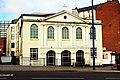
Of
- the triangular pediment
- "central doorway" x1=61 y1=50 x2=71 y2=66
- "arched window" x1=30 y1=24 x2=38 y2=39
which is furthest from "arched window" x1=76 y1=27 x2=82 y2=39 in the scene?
"arched window" x1=30 y1=24 x2=38 y2=39

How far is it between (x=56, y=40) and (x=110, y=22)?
2177cm

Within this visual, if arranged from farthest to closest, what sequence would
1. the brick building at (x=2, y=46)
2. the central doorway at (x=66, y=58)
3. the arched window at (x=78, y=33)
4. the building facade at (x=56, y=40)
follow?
the brick building at (x=2, y=46), the arched window at (x=78, y=33), the central doorway at (x=66, y=58), the building facade at (x=56, y=40)

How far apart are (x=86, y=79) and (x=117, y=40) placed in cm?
5158

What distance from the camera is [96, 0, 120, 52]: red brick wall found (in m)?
70.7

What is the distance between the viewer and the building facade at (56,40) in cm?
5275

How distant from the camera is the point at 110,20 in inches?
2832

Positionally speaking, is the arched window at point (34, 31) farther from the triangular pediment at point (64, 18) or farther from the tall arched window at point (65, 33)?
the tall arched window at point (65, 33)

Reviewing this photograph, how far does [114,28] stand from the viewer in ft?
236

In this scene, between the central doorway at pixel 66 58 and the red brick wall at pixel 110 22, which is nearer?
the central doorway at pixel 66 58

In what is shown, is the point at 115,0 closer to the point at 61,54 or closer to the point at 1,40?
the point at 61,54

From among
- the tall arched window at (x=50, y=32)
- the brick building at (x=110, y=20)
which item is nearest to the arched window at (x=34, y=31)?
the tall arched window at (x=50, y=32)

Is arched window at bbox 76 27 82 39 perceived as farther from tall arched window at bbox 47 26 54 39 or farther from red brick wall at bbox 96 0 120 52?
red brick wall at bbox 96 0 120 52

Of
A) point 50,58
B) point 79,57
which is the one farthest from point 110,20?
point 50,58

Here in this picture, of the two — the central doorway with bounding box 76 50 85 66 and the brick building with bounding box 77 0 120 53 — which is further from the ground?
the brick building with bounding box 77 0 120 53
